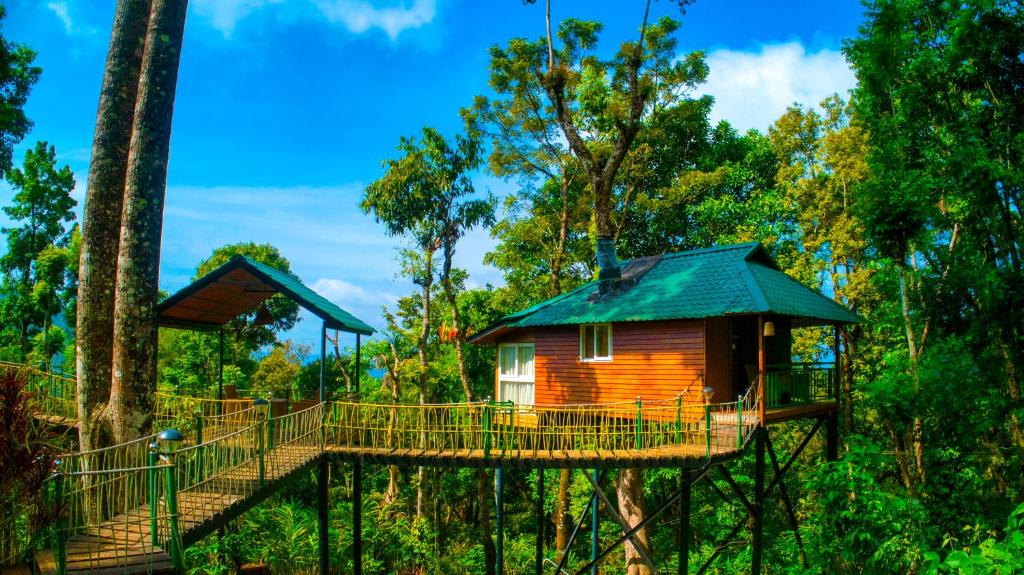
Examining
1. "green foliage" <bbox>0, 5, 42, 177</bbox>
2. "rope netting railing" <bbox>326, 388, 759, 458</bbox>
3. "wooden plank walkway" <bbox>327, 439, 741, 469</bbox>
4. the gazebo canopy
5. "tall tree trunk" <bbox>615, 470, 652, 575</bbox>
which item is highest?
"green foliage" <bbox>0, 5, 42, 177</bbox>

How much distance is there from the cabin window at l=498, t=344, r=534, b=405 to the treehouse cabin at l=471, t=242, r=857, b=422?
0.03 metres

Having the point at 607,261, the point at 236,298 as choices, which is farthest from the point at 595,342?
the point at 236,298

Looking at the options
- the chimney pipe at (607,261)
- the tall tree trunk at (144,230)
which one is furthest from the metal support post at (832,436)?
the tall tree trunk at (144,230)

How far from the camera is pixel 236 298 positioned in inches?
Result: 573

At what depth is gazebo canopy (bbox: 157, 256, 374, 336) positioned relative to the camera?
1230cm

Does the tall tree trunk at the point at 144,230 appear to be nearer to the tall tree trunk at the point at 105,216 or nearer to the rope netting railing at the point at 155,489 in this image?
the tall tree trunk at the point at 105,216

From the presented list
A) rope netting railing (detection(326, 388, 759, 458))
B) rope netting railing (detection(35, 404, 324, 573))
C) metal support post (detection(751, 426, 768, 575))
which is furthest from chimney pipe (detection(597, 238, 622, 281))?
rope netting railing (detection(35, 404, 324, 573))

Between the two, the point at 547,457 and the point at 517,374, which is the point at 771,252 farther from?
the point at 547,457

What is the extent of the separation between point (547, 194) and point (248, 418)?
1745 centimetres

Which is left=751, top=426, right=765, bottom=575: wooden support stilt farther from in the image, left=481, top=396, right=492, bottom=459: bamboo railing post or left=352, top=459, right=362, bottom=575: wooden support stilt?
left=352, top=459, right=362, bottom=575: wooden support stilt

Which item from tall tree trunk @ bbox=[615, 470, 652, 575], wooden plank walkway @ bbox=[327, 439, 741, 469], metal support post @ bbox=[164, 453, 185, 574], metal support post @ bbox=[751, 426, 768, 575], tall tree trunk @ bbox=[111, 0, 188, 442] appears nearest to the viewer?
metal support post @ bbox=[164, 453, 185, 574]

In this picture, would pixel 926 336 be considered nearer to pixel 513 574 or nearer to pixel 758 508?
pixel 758 508

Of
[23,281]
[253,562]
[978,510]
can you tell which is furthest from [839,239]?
[23,281]

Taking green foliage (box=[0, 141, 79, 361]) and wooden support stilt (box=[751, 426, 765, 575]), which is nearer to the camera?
wooden support stilt (box=[751, 426, 765, 575])
